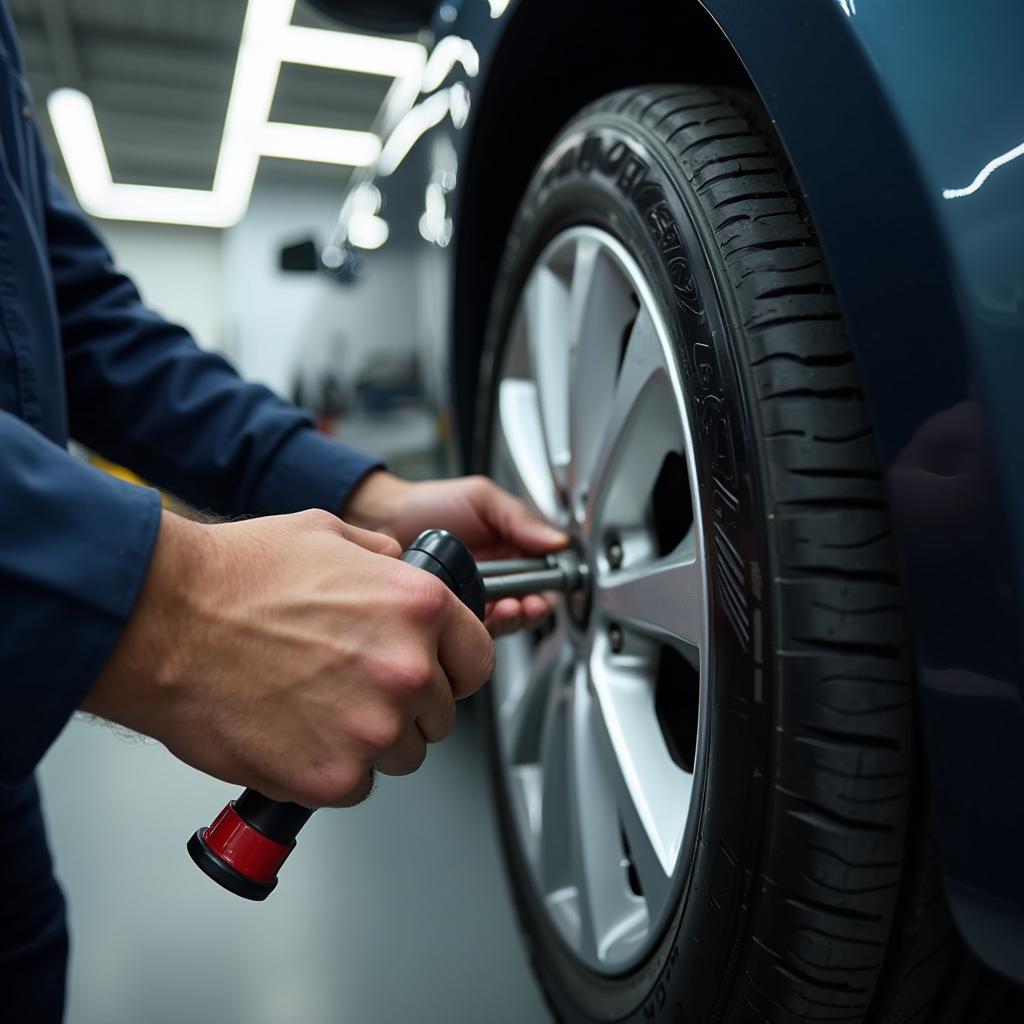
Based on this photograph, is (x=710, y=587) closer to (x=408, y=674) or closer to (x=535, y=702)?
(x=408, y=674)

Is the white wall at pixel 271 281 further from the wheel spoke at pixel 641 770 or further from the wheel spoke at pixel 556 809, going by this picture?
the wheel spoke at pixel 641 770

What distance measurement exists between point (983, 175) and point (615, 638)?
460 mm

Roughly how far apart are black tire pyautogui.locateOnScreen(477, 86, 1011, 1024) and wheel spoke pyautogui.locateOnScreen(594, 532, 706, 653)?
4cm

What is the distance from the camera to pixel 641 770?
2.17 ft

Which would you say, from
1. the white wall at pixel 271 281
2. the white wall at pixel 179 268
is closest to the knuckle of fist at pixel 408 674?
the white wall at pixel 271 281

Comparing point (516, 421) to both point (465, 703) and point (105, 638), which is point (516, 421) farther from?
point (465, 703)

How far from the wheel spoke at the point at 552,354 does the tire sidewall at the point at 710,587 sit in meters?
0.16

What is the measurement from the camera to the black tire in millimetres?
432

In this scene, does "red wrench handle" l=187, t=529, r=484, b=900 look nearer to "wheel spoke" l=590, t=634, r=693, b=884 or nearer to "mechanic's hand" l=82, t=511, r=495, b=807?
"mechanic's hand" l=82, t=511, r=495, b=807

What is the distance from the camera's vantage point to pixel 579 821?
752 millimetres

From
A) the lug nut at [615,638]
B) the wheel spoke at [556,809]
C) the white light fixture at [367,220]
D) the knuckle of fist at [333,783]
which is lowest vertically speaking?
the wheel spoke at [556,809]

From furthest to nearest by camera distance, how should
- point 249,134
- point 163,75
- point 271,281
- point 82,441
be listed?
1. point 271,281
2. point 249,134
3. point 163,75
4. point 82,441

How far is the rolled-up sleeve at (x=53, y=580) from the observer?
370mm

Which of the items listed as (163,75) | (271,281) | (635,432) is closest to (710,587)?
(635,432)
